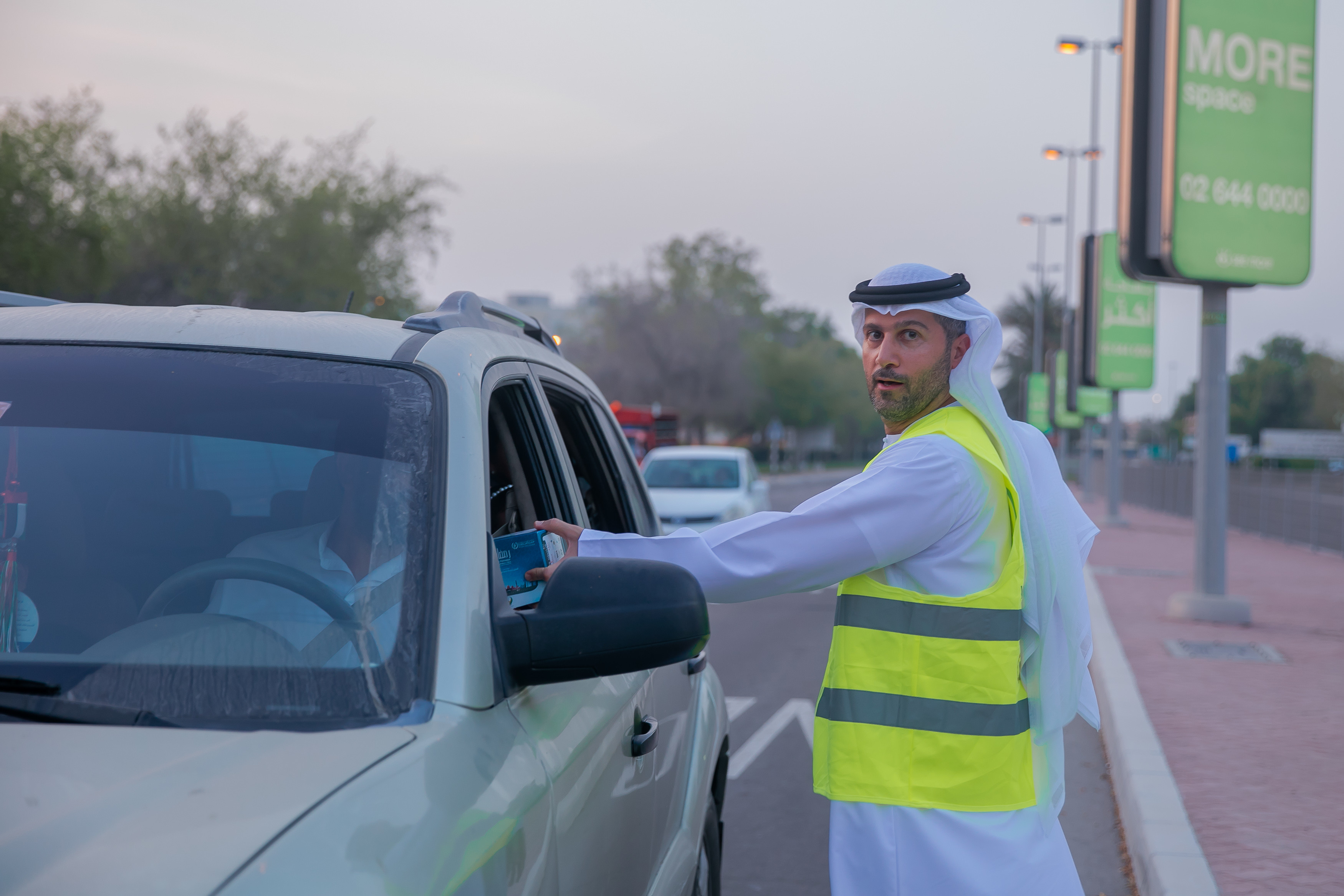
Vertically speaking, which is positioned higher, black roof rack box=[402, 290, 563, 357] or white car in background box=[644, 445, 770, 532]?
black roof rack box=[402, 290, 563, 357]

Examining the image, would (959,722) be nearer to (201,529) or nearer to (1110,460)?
(201,529)

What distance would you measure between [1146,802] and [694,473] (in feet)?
42.2

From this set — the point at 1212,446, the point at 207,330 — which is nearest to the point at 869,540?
the point at 207,330

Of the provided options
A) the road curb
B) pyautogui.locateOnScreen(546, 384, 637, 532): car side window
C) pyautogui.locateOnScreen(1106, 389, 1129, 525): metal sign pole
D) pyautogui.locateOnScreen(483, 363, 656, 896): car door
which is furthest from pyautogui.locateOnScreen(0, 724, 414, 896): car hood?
pyautogui.locateOnScreen(1106, 389, 1129, 525): metal sign pole

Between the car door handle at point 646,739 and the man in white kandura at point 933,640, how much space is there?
369 mm

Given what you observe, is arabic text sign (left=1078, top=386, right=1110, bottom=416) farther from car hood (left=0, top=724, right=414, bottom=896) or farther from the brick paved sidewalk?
car hood (left=0, top=724, right=414, bottom=896)

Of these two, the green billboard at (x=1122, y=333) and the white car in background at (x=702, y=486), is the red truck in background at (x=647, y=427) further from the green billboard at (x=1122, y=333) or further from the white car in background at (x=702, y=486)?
the white car in background at (x=702, y=486)

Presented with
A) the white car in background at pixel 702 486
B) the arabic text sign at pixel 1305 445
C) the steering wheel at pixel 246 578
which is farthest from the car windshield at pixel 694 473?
the arabic text sign at pixel 1305 445

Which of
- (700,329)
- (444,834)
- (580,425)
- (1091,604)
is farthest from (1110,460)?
(700,329)

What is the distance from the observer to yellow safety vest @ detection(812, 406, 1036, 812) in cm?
236

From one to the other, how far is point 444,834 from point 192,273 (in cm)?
3743

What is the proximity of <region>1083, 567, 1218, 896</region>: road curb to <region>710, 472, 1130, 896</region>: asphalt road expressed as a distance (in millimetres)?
133

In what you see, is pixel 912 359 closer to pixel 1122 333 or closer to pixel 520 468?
pixel 520 468

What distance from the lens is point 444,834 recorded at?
5.04ft
